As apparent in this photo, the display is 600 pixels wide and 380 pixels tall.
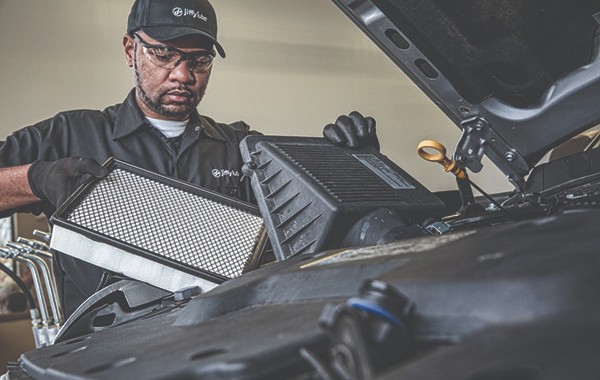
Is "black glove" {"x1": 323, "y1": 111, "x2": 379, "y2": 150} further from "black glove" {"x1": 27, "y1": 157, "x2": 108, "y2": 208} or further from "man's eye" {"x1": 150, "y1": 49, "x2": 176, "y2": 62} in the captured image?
"man's eye" {"x1": 150, "y1": 49, "x2": 176, "y2": 62}

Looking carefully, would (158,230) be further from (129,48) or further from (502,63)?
(129,48)

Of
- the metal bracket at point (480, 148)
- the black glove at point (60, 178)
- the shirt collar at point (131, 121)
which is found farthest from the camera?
the shirt collar at point (131, 121)

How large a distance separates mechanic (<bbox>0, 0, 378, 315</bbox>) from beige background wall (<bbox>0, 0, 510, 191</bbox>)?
6.66ft

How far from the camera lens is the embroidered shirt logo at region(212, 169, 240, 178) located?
2.38m

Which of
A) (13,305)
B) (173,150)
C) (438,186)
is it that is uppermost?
(173,150)

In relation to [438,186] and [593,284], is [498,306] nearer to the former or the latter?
[593,284]

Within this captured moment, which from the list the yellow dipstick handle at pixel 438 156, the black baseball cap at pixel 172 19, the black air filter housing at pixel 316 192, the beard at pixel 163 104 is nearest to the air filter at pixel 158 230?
the black air filter housing at pixel 316 192

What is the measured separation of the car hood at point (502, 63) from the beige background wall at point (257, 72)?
3487 millimetres

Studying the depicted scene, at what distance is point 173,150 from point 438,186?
3.46 meters

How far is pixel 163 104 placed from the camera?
7.46 feet

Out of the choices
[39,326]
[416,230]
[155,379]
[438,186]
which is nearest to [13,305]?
[39,326]

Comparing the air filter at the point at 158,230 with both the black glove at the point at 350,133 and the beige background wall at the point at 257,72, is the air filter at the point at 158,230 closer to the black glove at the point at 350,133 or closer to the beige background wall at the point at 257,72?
the black glove at the point at 350,133

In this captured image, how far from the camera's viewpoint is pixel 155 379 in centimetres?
43

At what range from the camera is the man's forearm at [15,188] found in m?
1.83
